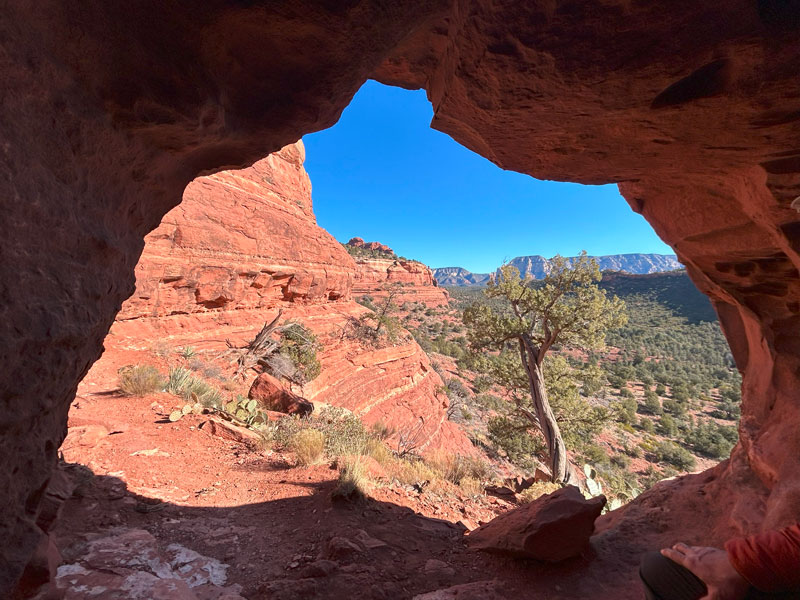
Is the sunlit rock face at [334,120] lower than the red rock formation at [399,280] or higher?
lower

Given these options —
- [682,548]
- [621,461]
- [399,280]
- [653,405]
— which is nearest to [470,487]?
[682,548]

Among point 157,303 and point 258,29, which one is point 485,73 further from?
point 157,303

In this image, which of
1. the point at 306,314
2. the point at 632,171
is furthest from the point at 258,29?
the point at 306,314

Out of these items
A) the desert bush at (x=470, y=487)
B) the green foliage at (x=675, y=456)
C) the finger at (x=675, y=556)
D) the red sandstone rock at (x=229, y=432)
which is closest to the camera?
the finger at (x=675, y=556)

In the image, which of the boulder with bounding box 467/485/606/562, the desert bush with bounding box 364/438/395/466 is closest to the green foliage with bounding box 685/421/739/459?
the desert bush with bounding box 364/438/395/466

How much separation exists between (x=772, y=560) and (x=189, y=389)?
Answer: 27.3ft

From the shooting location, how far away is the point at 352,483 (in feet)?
12.5

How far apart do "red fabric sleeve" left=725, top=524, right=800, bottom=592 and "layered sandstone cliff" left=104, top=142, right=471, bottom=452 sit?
11.2m

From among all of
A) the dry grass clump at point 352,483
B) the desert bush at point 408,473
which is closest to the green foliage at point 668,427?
the desert bush at point 408,473

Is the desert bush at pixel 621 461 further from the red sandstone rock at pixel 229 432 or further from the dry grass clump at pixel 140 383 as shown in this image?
the dry grass clump at pixel 140 383

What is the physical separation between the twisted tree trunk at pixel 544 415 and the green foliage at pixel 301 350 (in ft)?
25.6

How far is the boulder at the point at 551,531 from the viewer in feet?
9.41

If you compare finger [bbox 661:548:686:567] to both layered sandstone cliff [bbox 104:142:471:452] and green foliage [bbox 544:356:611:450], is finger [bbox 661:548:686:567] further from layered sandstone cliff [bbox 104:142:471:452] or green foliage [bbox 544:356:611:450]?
layered sandstone cliff [bbox 104:142:471:452]

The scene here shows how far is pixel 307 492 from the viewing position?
4.00 metres
